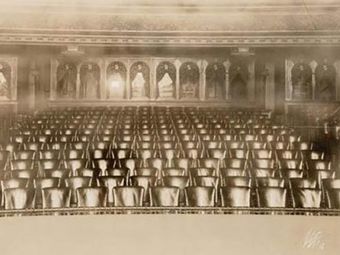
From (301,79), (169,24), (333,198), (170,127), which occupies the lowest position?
(333,198)

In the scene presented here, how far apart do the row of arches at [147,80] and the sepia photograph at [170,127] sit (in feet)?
0.11

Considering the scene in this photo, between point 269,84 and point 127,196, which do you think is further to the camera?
point 269,84

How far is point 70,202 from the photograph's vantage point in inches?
184

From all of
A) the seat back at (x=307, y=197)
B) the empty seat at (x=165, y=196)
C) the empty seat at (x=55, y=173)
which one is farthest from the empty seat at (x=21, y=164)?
the seat back at (x=307, y=197)

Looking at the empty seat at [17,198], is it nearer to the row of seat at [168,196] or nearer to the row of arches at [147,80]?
the row of seat at [168,196]

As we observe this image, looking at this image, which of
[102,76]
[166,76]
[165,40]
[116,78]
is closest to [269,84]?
[166,76]

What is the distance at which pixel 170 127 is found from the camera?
8258 mm

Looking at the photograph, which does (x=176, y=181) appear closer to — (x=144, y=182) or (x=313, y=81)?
(x=144, y=182)

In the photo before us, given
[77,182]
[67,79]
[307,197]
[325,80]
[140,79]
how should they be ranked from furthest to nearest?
[140,79] < [67,79] < [325,80] < [77,182] < [307,197]

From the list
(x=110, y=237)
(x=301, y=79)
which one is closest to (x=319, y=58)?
(x=301, y=79)

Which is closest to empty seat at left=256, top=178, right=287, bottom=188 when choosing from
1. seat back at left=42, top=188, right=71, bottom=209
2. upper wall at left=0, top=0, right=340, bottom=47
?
seat back at left=42, top=188, right=71, bottom=209

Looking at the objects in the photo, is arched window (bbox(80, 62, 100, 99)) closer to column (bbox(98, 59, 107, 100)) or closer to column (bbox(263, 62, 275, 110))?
column (bbox(98, 59, 107, 100))
